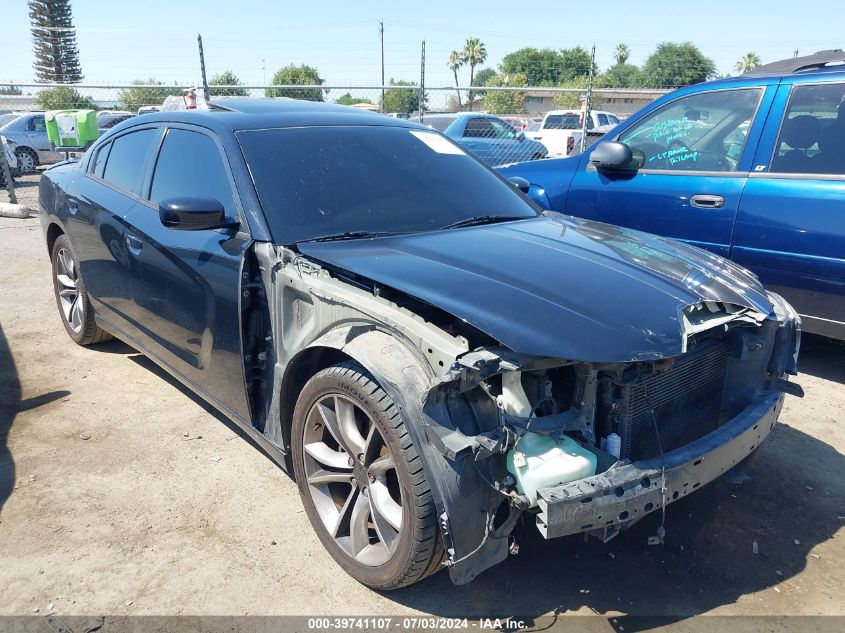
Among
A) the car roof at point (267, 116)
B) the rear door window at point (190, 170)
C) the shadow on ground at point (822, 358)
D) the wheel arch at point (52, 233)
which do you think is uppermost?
the car roof at point (267, 116)

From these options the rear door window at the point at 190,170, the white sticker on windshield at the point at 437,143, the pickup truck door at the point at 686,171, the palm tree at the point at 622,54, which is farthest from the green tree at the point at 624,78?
the rear door window at the point at 190,170

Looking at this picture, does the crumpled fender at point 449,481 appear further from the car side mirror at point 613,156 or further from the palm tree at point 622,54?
the palm tree at point 622,54

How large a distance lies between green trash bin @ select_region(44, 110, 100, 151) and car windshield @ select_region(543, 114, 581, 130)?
11.8m

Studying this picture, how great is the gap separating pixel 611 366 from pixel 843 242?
2600 millimetres

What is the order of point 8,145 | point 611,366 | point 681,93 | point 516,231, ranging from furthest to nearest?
point 8,145 < point 681,93 < point 516,231 < point 611,366

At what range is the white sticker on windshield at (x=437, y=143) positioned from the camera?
3.69m

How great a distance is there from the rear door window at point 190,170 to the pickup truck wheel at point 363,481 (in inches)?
41.5

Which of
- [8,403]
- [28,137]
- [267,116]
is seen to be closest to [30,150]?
[28,137]

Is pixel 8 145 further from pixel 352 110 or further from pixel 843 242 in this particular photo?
pixel 843 242

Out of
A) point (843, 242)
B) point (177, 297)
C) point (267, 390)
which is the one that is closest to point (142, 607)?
point (267, 390)

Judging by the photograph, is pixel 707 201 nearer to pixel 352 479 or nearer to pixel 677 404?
pixel 677 404

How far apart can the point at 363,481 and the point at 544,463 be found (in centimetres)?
74

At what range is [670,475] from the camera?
2.15 metres

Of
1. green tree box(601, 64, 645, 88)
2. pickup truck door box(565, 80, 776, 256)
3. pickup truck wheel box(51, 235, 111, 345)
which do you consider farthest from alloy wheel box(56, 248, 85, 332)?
green tree box(601, 64, 645, 88)
